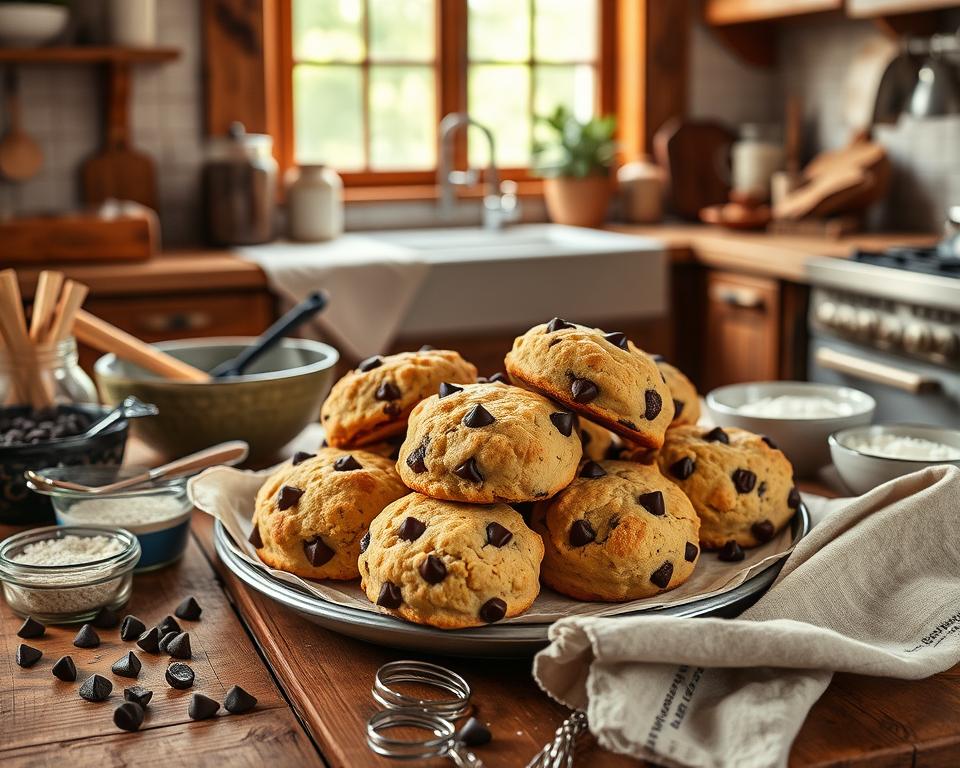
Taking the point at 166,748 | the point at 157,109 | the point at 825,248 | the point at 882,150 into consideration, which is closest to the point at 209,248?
the point at 157,109

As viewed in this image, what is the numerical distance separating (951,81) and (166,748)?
2.87m

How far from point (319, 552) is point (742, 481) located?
42cm

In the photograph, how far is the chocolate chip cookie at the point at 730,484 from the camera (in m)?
1.14

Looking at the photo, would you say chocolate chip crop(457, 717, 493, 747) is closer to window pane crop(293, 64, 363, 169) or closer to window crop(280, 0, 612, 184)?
window crop(280, 0, 612, 184)

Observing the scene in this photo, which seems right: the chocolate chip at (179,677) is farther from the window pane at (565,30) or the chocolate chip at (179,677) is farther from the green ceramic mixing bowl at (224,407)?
the window pane at (565,30)

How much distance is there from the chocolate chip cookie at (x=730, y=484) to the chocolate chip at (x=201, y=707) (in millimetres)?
497

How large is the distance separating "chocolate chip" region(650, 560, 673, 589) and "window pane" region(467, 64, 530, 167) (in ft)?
10.6

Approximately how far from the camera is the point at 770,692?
858 mm

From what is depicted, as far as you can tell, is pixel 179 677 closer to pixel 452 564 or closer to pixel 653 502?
pixel 452 564

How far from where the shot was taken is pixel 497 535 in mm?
956

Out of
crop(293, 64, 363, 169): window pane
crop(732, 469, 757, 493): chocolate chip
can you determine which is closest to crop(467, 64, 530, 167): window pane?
crop(293, 64, 363, 169): window pane

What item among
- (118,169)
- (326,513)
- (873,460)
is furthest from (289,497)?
(118,169)

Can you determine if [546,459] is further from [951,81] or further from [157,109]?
[157,109]

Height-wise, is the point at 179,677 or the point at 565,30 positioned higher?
the point at 565,30
